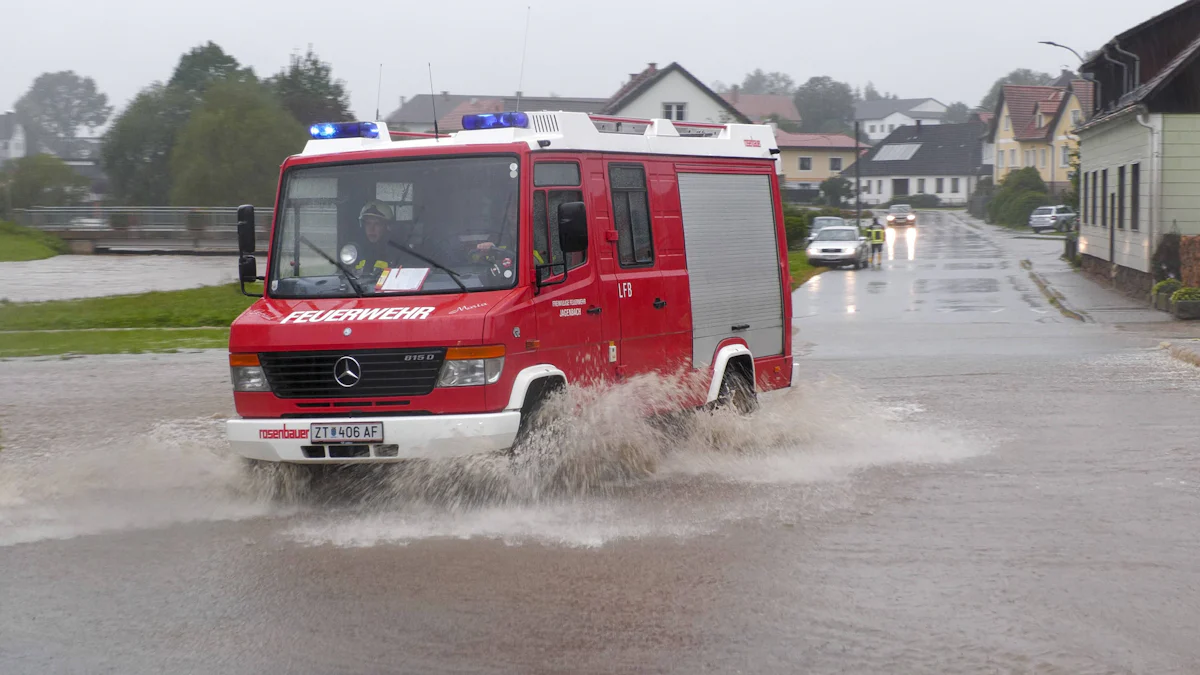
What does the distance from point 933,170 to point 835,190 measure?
22.1 meters

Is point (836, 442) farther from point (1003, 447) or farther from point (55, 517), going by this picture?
point (55, 517)

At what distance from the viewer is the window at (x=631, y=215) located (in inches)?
372

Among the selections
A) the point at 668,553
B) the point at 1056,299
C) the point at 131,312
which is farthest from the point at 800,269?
the point at 668,553

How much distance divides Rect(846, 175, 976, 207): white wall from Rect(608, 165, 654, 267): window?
11214 cm

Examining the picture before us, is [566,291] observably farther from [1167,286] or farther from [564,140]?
[1167,286]

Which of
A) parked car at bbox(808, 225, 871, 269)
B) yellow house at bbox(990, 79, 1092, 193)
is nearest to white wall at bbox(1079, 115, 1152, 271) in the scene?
parked car at bbox(808, 225, 871, 269)

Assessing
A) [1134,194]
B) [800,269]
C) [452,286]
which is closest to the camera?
[452,286]

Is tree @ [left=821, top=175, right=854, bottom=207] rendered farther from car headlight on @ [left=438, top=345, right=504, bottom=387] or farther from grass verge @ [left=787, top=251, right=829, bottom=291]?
car headlight on @ [left=438, top=345, right=504, bottom=387]

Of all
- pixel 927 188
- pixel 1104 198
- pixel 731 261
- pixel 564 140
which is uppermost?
pixel 564 140

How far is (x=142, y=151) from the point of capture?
70.4m

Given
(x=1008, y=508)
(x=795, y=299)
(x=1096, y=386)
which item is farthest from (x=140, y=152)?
(x=1008, y=508)

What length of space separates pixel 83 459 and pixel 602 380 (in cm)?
393

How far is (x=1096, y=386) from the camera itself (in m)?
14.1

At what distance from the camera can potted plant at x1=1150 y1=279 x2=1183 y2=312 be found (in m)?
24.8
